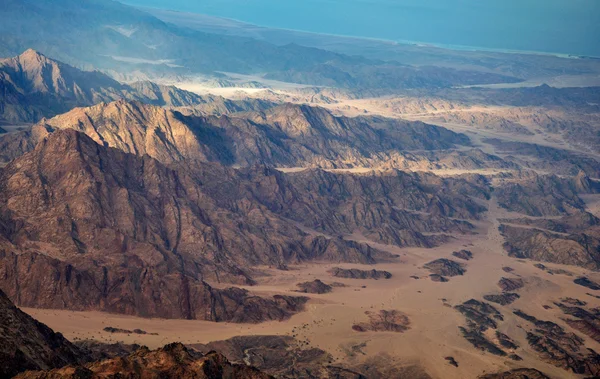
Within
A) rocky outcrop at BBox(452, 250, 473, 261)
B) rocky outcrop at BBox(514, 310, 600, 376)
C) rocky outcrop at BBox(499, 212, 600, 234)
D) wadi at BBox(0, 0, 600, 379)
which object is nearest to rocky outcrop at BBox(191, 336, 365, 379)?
wadi at BBox(0, 0, 600, 379)

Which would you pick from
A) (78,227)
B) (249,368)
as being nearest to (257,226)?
(78,227)

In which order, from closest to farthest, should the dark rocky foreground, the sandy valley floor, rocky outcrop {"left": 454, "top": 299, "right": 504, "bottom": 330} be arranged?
the dark rocky foreground, the sandy valley floor, rocky outcrop {"left": 454, "top": 299, "right": 504, "bottom": 330}

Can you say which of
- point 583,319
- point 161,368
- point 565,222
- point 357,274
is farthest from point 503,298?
point 161,368

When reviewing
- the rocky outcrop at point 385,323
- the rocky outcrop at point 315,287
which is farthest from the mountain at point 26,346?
the rocky outcrop at point 315,287

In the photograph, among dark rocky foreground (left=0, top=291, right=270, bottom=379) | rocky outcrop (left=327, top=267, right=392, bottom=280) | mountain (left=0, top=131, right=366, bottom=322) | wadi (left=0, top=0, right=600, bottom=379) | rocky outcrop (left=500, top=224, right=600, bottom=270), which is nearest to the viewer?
dark rocky foreground (left=0, top=291, right=270, bottom=379)

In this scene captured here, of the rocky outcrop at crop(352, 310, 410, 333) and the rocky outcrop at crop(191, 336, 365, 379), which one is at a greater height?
the rocky outcrop at crop(191, 336, 365, 379)

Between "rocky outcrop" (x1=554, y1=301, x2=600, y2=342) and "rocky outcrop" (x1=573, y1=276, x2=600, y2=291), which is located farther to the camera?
"rocky outcrop" (x1=573, y1=276, x2=600, y2=291)

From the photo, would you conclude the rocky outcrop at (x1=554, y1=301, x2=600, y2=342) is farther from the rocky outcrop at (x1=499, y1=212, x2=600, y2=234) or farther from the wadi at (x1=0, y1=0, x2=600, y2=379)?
the rocky outcrop at (x1=499, y1=212, x2=600, y2=234)
